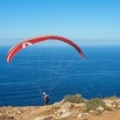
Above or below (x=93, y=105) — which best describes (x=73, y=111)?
below

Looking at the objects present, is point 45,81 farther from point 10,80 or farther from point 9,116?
point 9,116

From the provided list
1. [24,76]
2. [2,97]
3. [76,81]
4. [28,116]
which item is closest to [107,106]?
[28,116]

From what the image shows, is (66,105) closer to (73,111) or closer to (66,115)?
(73,111)

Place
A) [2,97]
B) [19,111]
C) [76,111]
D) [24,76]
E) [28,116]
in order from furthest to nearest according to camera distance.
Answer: [24,76], [2,97], [19,111], [28,116], [76,111]

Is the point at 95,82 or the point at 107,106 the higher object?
the point at 107,106

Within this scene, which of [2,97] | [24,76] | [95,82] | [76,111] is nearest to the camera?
[76,111]

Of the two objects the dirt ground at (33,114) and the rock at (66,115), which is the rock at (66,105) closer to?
the dirt ground at (33,114)

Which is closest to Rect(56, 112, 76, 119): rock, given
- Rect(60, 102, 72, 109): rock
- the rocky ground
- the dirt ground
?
the rocky ground

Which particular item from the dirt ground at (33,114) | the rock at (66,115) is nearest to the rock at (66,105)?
the dirt ground at (33,114)

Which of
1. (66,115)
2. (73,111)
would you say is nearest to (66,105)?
(73,111)
